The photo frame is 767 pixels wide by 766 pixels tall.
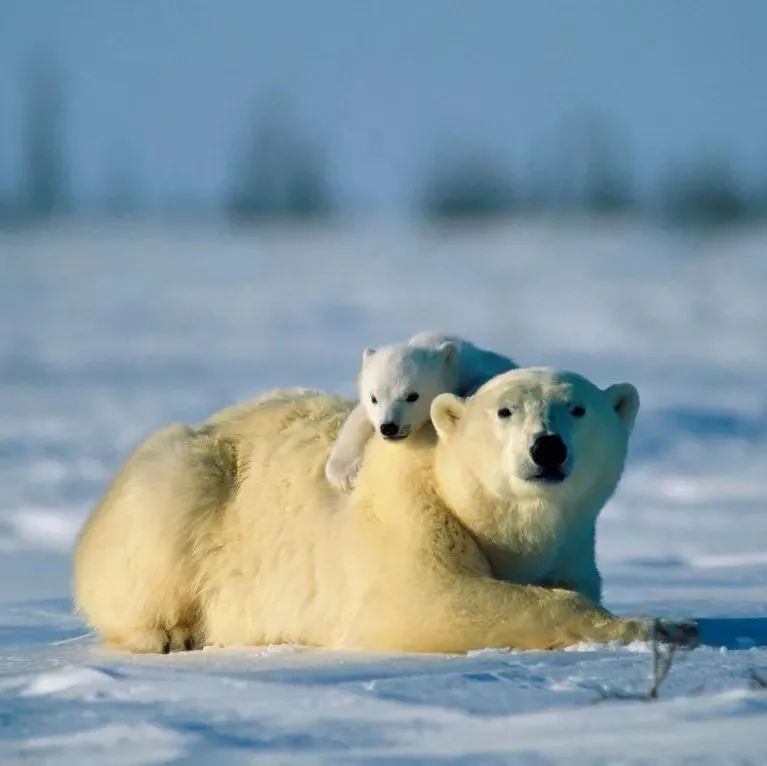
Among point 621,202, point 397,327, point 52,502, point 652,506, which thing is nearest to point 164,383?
point 397,327

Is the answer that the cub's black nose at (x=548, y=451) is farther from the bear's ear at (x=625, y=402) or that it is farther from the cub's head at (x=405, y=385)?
the cub's head at (x=405, y=385)

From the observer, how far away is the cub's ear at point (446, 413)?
4.02 meters

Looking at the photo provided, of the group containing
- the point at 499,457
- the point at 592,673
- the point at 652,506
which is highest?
the point at 499,457

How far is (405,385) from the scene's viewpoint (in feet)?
14.0

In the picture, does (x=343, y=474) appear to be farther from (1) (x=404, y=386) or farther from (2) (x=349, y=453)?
(1) (x=404, y=386)

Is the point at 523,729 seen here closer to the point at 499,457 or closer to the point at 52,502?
the point at 499,457

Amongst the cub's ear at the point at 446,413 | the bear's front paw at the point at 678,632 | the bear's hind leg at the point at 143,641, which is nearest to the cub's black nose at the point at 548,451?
the cub's ear at the point at 446,413

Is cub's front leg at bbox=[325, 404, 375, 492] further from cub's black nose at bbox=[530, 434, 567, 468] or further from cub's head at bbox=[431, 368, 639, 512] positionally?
cub's black nose at bbox=[530, 434, 567, 468]

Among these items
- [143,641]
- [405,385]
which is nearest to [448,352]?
[405,385]

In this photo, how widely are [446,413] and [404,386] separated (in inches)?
9.3

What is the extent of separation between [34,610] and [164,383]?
9.60 m

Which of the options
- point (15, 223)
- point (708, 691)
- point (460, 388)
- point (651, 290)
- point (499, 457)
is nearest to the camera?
point (708, 691)

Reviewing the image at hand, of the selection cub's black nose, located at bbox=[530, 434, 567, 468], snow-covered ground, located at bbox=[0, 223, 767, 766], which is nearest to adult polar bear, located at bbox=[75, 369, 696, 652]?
cub's black nose, located at bbox=[530, 434, 567, 468]

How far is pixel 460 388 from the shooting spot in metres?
4.42
